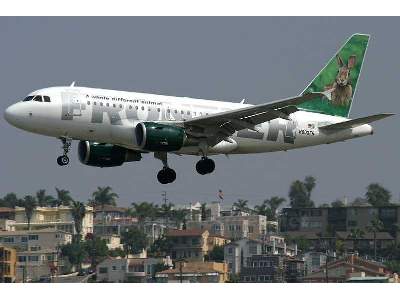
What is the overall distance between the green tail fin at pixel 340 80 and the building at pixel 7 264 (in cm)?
4941

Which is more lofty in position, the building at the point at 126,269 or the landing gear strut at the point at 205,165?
the landing gear strut at the point at 205,165

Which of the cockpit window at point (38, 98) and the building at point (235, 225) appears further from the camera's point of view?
the building at point (235, 225)

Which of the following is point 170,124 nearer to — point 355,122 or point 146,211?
point 355,122

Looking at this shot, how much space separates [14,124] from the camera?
61.8m

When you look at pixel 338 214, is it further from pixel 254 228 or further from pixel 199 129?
pixel 199 129

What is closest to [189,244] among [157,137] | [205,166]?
[205,166]

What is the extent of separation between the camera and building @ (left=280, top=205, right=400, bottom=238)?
161125 mm

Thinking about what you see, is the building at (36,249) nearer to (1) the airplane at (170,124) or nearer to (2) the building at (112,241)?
(2) the building at (112,241)

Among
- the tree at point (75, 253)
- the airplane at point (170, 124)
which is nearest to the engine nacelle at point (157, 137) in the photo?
the airplane at point (170, 124)

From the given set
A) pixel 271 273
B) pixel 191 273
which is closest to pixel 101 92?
pixel 191 273

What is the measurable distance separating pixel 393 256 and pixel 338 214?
2327 cm

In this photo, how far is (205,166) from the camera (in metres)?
66.7

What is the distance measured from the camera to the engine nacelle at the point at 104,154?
220 ft

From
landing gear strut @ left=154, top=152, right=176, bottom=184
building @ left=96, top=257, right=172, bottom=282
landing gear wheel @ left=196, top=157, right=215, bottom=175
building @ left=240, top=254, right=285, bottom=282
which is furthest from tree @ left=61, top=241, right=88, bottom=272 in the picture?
landing gear wheel @ left=196, top=157, right=215, bottom=175
